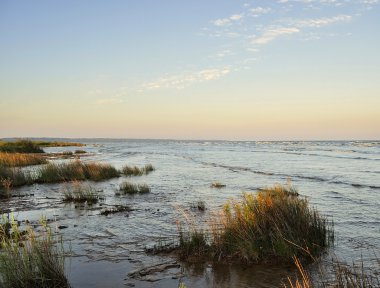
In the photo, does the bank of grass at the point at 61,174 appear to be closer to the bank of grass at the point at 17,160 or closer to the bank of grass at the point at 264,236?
the bank of grass at the point at 17,160

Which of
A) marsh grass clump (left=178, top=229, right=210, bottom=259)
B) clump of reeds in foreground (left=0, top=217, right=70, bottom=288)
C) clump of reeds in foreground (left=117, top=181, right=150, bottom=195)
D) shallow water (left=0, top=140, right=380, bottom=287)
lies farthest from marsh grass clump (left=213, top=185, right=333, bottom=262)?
clump of reeds in foreground (left=117, top=181, right=150, bottom=195)

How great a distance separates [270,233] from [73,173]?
62.8ft

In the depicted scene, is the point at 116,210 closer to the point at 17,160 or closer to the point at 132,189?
the point at 132,189

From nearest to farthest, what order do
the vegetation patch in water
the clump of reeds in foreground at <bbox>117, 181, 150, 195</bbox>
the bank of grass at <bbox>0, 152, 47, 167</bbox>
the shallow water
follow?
the shallow water → the vegetation patch in water → the clump of reeds in foreground at <bbox>117, 181, 150, 195</bbox> → the bank of grass at <bbox>0, 152, 47, 167</bbox>


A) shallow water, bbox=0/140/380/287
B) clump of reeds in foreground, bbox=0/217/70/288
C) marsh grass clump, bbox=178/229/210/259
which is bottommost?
shallow water, bbox=0/140/380/287

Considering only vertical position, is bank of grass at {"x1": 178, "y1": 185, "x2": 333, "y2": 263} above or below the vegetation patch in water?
above

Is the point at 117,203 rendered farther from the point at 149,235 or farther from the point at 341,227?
the point at 341,227

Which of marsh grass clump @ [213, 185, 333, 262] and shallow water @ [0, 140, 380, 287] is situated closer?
shallow water @ [0, 140, 380, 287]

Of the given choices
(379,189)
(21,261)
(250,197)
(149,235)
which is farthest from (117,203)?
(379,189)

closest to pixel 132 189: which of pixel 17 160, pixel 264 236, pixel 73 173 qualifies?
pixel 73 173

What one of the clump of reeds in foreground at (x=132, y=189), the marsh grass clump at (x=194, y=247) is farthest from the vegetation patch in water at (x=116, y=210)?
the marsh grass clump at (x=194, y=247)

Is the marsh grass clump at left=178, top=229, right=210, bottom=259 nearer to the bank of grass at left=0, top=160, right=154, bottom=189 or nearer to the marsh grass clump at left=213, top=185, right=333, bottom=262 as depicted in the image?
the marsh grass clump at left=213, top=185, right=333, bottom=262

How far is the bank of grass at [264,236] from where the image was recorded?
772 centimetres

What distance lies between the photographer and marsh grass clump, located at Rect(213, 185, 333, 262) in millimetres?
7719
